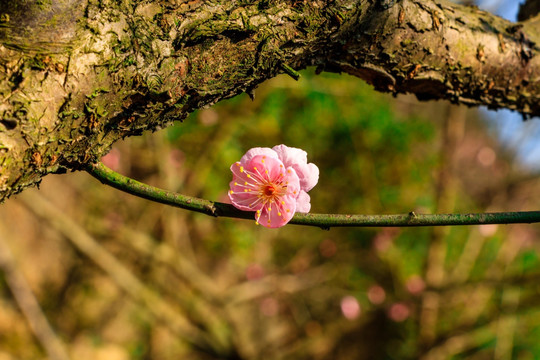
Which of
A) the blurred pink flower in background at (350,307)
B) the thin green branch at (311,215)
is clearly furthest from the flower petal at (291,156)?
the blurred pink flower in background at (350,307)

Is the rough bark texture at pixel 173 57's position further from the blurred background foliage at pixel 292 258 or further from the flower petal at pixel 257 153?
the blurred background foliage at pixel 292 258

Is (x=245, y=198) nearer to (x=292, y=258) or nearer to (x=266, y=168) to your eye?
(x=266, y=168)

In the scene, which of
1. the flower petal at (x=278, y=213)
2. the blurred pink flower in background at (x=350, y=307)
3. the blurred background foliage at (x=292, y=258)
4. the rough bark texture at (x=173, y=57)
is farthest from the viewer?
the blurred pink flower in background at (x=350, y=307)

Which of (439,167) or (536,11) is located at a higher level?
(439,167)

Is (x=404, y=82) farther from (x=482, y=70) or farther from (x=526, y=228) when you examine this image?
(x=526, y=228)

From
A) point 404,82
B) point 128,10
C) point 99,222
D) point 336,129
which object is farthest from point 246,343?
point 128,10

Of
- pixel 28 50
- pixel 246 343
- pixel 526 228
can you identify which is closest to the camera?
pixel 28 50

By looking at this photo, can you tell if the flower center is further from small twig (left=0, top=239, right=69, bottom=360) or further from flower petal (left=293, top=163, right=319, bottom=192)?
small twig (left=0, top=239, right=69, bottom=360)
